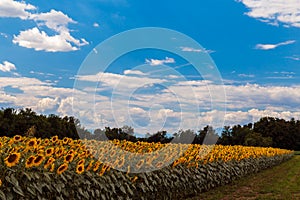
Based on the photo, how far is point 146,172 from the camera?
267 inches

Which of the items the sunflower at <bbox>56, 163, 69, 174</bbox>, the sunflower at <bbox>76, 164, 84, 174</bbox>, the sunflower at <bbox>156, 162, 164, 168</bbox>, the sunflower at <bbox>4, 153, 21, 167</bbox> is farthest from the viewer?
the sunflower at <bbox>156, 162, 164, 168</bbox>

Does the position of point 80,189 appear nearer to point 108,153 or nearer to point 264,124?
point 108,153

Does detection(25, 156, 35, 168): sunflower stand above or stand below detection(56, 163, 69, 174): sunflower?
above

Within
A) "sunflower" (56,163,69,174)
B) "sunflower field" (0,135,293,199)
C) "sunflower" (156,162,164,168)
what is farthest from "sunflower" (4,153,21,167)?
"sunflower" (156,162,164,168)

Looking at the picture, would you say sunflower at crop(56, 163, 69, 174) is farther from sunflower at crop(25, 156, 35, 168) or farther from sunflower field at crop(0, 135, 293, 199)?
sunflower at crop(25, 156, 35, 168)

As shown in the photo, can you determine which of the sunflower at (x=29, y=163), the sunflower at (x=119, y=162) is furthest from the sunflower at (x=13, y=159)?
the sunflower at (x=119, y=162)

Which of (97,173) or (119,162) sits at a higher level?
(119,162)

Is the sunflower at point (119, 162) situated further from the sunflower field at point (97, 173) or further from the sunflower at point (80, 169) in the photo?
the sunflower at point (80, 169)

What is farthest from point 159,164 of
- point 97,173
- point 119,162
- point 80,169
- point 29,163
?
point 29,163

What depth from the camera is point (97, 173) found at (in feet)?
18.2

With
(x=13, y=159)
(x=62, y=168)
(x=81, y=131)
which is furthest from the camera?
(x=81, y=131)

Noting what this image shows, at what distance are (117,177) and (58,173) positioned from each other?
1.44 m

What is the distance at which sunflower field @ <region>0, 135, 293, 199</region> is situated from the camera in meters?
4.33

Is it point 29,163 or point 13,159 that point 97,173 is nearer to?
point 29,163
